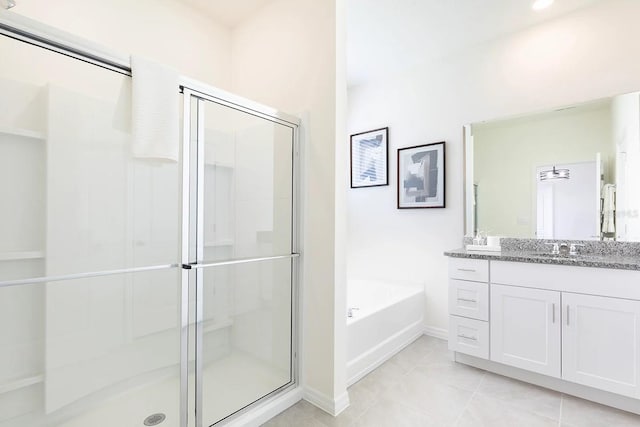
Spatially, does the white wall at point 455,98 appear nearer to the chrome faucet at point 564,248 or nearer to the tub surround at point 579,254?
the tub surround at point 579,254

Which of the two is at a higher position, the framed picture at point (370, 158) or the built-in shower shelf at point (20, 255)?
the framed picture at point (370, 158)

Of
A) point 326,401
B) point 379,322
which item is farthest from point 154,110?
point 379,322

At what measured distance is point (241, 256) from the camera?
71.6 inches

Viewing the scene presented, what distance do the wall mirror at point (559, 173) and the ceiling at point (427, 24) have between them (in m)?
0.75

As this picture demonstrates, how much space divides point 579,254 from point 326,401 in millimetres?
2111

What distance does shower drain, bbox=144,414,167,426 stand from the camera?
1551mm

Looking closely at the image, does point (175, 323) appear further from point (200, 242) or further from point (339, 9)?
point (339, 9)

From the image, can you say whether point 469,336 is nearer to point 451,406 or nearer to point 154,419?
point 451,406

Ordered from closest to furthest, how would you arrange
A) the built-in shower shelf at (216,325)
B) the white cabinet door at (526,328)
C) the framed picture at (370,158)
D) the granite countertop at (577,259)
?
the built-in shower shelf at (216,325), the granite countertop at (577,259), the white cabinet door at (526,328), the framed picture at (370,158)

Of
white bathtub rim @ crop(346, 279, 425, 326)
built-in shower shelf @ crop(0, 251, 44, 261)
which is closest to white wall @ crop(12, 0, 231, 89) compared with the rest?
built-in shower shelf @ crop(0, 251, 44, 261)

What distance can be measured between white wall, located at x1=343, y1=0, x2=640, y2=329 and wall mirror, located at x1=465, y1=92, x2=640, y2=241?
0.12 metres

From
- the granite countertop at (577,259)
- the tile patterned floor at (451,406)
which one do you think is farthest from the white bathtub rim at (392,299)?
the granite countertop at (577,259)

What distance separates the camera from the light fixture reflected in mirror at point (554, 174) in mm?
2502

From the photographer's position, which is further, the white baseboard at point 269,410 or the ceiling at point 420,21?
the ceiling at point 420,21
